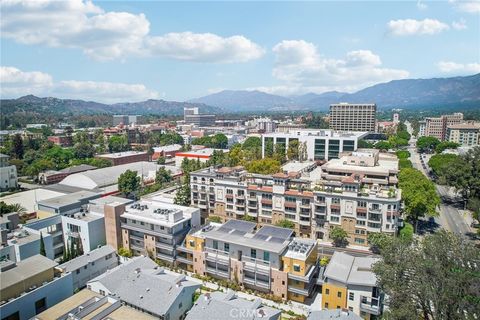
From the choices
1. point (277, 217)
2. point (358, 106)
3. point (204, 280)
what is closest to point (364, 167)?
point (277, 217)

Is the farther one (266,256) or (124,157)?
(124,157)

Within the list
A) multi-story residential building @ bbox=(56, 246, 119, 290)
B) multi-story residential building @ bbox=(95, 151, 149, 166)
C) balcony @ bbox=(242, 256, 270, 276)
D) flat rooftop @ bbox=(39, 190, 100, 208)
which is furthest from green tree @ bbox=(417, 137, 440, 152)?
multi-story residential building @ bbox=(56, 246, 119, 290)

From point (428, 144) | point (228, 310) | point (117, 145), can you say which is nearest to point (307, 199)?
point (228, 310)

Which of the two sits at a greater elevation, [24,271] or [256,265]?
[24,271]

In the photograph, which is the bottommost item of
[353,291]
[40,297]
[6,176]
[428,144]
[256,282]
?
[256,282]

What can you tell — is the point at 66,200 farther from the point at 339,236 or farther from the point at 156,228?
the point at 339,236

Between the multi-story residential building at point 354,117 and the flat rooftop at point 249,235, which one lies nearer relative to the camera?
the flat rooftop at point 249,235

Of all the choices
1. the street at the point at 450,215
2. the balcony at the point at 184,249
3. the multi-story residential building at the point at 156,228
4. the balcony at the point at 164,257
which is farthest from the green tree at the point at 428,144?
the balcony at the point at 164,257

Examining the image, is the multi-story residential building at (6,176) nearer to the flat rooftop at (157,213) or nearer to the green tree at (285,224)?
the flat rooftop at (157,213)
